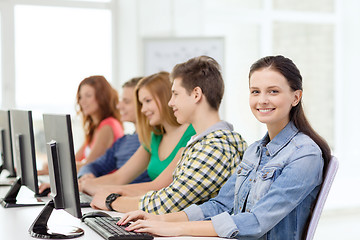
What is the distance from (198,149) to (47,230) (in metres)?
0.63

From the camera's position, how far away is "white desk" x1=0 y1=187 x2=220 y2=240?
1784 mm

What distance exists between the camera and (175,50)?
522cm

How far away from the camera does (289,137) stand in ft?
5.73

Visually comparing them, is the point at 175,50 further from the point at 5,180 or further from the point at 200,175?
the point at 200,175

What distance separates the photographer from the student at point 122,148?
3246mm

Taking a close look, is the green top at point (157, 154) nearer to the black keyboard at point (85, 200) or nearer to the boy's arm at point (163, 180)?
the boy's arm at point (163, 180)

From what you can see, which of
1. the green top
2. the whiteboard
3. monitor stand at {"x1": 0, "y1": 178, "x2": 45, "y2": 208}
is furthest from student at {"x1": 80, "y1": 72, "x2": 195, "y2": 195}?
the whiteboard

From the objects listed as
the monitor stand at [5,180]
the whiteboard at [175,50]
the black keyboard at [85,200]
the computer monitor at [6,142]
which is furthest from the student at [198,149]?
the whiteboard at [175,50]

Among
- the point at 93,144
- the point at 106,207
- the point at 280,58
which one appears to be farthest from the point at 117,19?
the point at 280,58

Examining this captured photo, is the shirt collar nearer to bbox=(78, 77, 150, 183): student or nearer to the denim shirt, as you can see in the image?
the denim shirt

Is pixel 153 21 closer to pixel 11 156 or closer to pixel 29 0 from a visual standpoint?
pixel 29 0

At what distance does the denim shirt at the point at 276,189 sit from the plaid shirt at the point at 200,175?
124 mm

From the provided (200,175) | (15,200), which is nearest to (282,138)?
(200,175)

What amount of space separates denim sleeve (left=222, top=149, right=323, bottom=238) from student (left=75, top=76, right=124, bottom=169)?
6.62 feet
